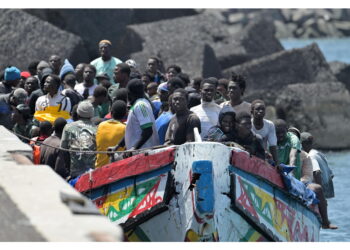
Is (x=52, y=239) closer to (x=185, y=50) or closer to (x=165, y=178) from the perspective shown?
(x=165, y=178)

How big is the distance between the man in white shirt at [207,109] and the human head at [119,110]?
2.61 feet

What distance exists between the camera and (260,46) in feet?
110

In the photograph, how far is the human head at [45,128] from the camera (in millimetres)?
13922

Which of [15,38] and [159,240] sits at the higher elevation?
[15,38]

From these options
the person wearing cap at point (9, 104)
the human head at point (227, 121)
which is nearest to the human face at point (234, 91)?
the human head at point (227, 121)

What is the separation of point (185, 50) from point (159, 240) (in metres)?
15.9

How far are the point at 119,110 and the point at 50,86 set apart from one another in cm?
212

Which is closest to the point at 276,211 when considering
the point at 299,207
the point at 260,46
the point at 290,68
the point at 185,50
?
the point at 299,207

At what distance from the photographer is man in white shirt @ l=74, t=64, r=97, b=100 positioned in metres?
16.7

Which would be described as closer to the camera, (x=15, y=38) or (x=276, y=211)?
(x=276, y=211)

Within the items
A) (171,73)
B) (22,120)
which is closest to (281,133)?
(22,120)

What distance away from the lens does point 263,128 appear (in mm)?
13609

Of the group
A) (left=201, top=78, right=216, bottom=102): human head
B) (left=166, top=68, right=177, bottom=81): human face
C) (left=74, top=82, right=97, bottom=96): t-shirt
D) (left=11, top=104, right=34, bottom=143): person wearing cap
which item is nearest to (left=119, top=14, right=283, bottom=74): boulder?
(left=166, top=68, right=177, bottom=81): human face

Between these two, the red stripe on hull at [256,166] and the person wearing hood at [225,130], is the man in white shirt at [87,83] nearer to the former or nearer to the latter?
the person wearing hood at [225,130]
